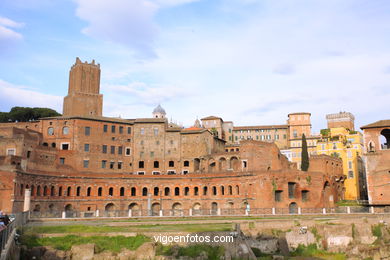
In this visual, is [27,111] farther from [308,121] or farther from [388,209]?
[388,209]

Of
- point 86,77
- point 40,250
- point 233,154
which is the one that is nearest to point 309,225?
point 40,250

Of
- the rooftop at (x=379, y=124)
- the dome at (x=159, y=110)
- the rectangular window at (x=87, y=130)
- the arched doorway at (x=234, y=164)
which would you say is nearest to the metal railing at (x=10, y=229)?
the rectangular window at (x=87, y=130)

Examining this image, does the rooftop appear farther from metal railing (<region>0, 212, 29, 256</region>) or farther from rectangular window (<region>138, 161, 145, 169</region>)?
metal railing (<region>0, 212, 29, 256</region>)

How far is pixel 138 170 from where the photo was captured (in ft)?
229

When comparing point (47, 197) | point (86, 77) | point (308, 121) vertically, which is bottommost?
point (47, 197)

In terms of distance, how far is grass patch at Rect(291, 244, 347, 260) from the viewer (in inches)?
1203

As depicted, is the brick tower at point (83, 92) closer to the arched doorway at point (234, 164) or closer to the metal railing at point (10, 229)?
the arched doorway at point (234, 164)

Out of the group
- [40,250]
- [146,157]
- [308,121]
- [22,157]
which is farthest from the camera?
[308,121]

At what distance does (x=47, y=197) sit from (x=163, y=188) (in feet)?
58.4

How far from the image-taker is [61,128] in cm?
6600

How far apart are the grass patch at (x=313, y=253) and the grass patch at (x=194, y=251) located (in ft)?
25.7

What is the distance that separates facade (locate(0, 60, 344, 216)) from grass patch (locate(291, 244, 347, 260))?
49.3 feet

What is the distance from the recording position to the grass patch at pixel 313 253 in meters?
30.5

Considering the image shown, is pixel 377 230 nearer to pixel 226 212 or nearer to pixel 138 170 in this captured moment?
pixel 226 212
